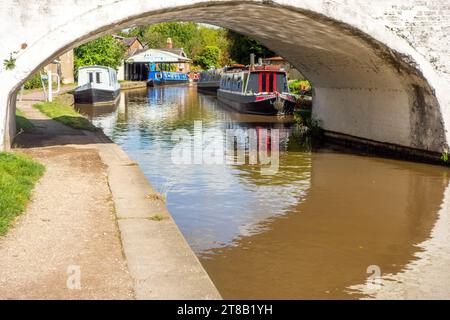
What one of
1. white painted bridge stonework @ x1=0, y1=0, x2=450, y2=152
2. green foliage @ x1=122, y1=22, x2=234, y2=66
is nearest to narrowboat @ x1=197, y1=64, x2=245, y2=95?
white painted bridge stonework @ x1=0, y1=0, x2=450, y2=152

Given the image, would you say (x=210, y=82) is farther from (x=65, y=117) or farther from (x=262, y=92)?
(x=65, y=117)

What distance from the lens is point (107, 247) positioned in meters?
5.41

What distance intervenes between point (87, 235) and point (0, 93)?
4.80 metres

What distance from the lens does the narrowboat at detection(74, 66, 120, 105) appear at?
100ft

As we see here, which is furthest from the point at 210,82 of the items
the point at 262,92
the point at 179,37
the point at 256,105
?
the point at 179,37

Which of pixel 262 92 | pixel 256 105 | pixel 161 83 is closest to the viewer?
pixel 256 105

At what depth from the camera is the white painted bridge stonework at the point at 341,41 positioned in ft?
31.7

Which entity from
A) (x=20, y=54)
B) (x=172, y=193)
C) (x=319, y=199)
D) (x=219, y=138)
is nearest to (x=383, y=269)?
(x=319, y=199)

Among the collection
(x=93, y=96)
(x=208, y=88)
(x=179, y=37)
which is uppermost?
(x=179, y=37)

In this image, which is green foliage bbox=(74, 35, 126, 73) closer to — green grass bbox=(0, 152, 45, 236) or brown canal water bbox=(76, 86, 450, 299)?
brown canal water bbox=(76, 86, 450, 299)

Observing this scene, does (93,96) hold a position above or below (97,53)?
below

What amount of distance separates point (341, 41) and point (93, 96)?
1997 cm

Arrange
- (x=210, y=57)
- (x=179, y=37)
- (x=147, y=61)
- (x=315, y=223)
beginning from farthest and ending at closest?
(x=179, y=37) → (x=210, y=57) → (x=147, y=61) → (x=315, y=223)
